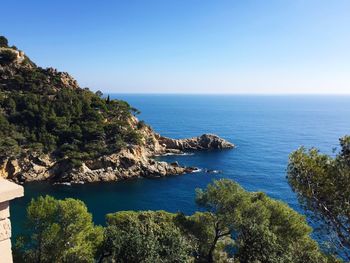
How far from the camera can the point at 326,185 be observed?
11.0 meters

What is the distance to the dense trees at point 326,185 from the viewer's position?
10.7 metres

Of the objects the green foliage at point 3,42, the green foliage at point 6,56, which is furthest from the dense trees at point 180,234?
the green foliage at point 3,42

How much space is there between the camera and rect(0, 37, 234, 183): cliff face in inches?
1971

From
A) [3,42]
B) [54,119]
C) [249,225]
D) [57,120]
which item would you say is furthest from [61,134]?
[249,225]

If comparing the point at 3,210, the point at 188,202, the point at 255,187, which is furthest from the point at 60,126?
the point at 3,210

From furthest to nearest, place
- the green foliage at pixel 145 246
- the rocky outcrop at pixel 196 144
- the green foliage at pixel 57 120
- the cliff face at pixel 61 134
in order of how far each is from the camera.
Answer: the rocky outcrop at pixel 196 144
the green foliage at pixel 57 120
the cliff face at pixel 61 134
the green foliage at pixel 145 246

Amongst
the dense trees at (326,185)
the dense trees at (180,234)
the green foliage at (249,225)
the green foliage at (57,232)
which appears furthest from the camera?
the green foliage at (57,232)

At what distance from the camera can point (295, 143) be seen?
8381 centimetres

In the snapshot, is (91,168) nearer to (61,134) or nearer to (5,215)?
(61,134)

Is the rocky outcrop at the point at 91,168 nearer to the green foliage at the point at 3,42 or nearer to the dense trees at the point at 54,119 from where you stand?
the dense trees at the point at 54,119

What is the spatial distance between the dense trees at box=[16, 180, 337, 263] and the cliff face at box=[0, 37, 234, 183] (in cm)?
3026

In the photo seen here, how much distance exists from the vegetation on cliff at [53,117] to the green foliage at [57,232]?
32.8 metres

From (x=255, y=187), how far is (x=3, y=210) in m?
48.6

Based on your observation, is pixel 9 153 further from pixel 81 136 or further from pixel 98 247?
pixel 98 247
